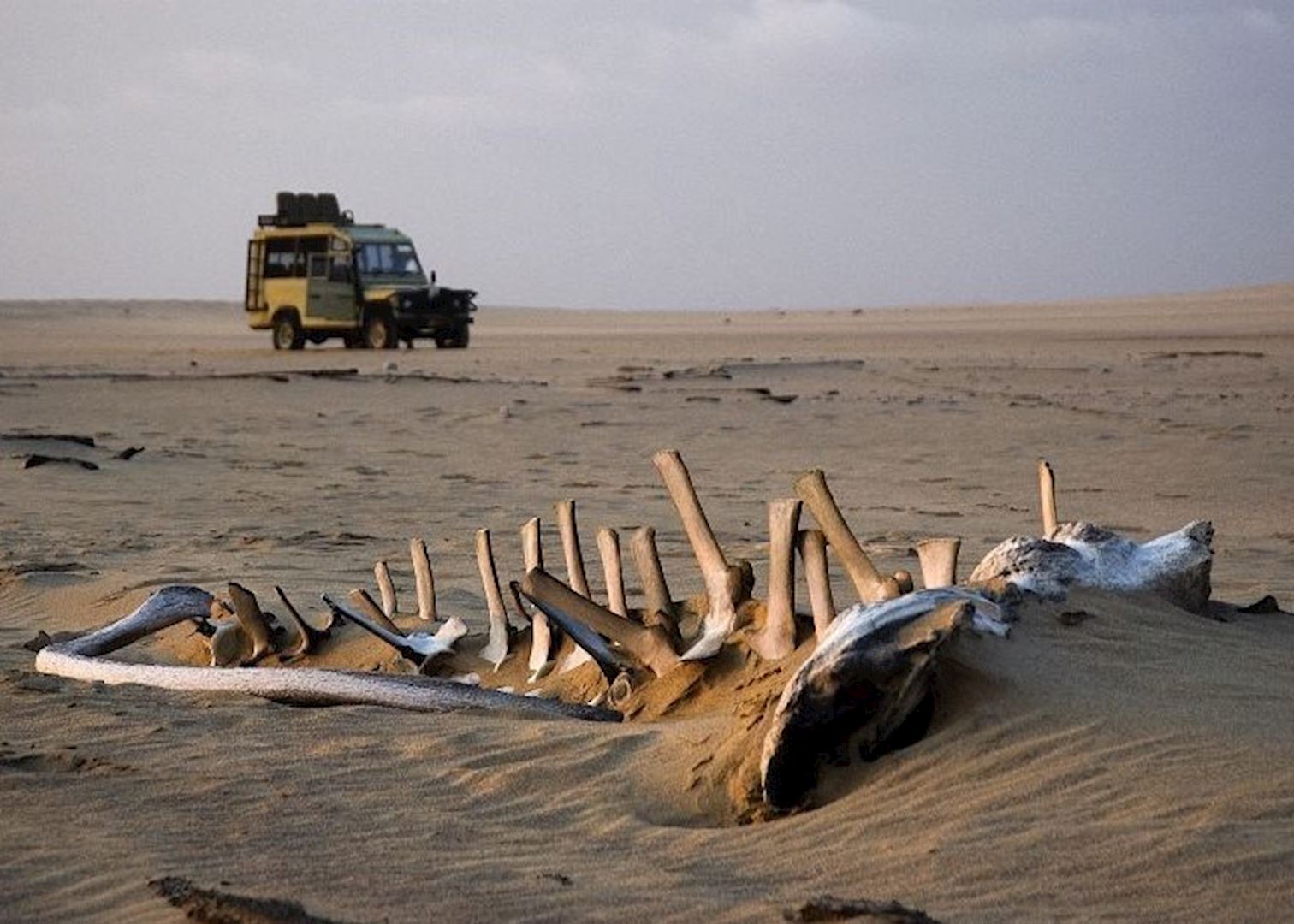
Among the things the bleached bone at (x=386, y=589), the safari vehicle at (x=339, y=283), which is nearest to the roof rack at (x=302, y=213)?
the safari vehicle at (x=339, y=283)

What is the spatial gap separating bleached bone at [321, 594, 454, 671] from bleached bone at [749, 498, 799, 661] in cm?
150

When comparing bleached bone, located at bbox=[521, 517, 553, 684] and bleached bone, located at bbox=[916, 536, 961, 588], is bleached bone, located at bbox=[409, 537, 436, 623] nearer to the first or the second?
bleached bone, located at bbox=[521, 517, 553, 684]

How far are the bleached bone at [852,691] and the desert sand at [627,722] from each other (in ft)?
0.24

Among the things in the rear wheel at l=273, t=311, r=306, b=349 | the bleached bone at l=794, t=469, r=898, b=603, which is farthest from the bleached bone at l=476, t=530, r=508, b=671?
the rear wheel at l=273, t=311, r=306, b=349

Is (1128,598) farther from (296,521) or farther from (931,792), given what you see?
(296,521)

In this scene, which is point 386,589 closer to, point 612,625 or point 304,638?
point 304,638

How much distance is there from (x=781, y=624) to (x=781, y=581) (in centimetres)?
11

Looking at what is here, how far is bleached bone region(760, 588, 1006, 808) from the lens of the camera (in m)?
4.17

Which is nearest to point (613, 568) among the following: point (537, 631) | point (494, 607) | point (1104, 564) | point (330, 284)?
point (537, 631)

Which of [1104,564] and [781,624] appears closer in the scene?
[781,624]

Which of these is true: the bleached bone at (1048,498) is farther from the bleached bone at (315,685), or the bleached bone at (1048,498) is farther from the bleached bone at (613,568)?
the bleached bone at (315,685)

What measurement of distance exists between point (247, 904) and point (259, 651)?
3.15 m

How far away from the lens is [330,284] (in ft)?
107

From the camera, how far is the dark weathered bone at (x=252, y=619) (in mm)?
6652
